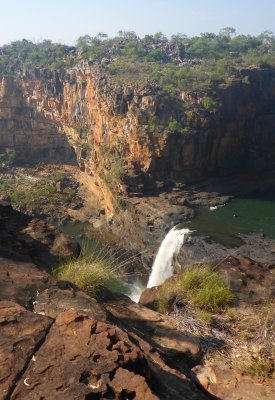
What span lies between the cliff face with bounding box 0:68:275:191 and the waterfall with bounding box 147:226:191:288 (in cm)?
724

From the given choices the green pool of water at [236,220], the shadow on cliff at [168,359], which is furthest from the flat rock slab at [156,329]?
the green pool of water at [236,220]

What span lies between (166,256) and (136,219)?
5293 millimetres

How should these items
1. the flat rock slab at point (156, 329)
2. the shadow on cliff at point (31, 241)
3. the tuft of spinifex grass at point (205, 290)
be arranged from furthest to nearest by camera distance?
1. the tuft of spinifex grass at point (205, 290)
2. the shadow on cliff at point (31, 241)
3. the flat rock slab at point (156, 329)

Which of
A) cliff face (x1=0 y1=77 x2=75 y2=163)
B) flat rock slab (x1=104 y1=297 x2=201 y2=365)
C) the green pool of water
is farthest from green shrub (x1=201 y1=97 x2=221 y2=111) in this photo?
flat rock slab (x1=104 y1=297 x2=201 y2=365)

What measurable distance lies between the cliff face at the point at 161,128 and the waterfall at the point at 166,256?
7.24 meters

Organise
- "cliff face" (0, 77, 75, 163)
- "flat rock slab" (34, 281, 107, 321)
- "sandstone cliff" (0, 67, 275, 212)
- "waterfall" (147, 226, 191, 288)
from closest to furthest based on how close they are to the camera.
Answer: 1. "flat rock slab" (34, 281, 107, 321)
2. "waterfall" (147, 226, 191, 288)
3. "sandstone cliff" (0, 67, 275, 212)
4. "cliff face" (0, 77, 75, 163)

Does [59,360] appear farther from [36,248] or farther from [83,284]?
[36,248]

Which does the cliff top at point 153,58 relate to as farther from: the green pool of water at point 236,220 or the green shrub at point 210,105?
the green pool of water at point 236,220

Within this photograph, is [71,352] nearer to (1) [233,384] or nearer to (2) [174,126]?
(1) [233,384]

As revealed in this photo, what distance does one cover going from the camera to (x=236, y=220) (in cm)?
2517

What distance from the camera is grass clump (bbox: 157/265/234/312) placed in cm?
626

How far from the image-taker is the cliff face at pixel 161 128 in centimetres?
2984

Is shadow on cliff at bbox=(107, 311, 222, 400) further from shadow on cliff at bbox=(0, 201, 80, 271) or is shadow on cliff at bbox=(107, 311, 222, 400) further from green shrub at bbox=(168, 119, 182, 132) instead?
green shrub at bbox=(168, 119, 182, 132)

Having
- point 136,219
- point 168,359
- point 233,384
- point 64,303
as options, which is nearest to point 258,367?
point 233,384
